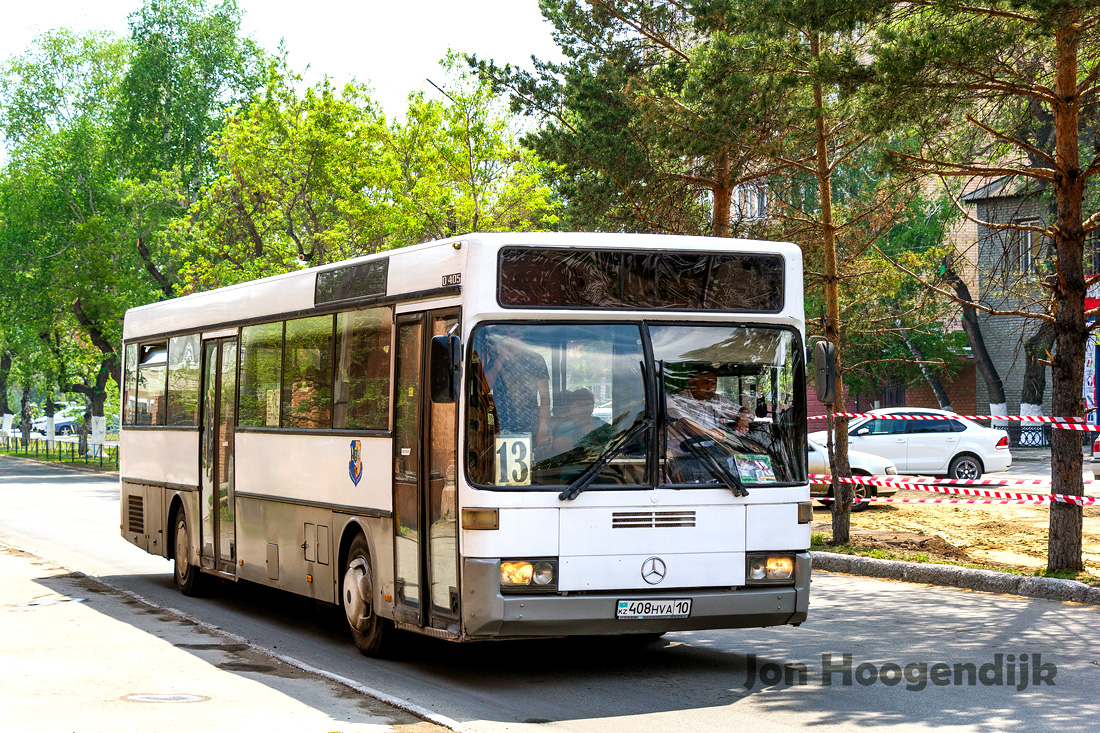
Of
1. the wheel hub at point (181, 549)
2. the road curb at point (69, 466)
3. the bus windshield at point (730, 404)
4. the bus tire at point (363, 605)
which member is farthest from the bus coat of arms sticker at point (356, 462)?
the road curb at point (69, 466)

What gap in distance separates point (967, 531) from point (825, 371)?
963cm

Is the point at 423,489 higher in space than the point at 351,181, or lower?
lower

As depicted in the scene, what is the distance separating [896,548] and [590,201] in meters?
8.43

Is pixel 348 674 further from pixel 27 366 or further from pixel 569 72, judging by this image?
pixel 27 366

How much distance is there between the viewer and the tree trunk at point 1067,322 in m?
12.9

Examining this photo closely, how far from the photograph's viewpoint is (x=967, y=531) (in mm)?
17547

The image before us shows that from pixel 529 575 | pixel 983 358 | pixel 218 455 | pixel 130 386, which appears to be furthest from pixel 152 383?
pixel 983 358

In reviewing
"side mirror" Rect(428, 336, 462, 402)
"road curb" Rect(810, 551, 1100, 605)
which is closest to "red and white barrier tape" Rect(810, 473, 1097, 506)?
"road curb" Rect(810, 551, 1100, 605)

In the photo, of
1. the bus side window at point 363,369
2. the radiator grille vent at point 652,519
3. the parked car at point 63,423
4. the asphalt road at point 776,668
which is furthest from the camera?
the parked car at point 63,423

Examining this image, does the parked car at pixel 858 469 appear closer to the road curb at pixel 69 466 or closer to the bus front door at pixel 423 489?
the bus front door at pixel 423 489

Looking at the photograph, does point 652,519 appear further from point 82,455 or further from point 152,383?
point 82,455

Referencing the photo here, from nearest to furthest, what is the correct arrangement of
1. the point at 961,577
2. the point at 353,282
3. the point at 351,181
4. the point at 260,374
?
the point at 353,282 < the point at 260,374 < the point at 961,577 < the point at 351,181

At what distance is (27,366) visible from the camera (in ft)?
218

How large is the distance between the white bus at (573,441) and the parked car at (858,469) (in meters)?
13.1
